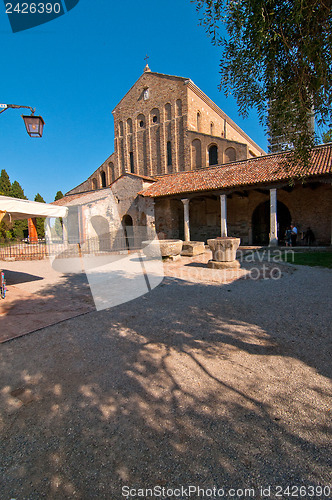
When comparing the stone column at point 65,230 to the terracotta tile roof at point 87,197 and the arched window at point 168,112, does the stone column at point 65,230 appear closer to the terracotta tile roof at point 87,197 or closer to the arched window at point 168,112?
the terracotta tile roof at point 87,197

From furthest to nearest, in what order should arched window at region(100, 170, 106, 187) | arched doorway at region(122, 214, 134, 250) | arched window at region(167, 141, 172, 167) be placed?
arched window at region(100, 170, 106, 187) < arched window at region(167, 141, 172, 167) < arched doorway at region(122, 214, 134, 250)

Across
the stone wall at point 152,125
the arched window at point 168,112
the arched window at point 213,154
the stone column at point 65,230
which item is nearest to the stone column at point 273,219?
the arched window at point 213,154

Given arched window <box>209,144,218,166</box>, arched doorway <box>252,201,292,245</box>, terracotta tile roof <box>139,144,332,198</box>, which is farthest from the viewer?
arched window <box>209,144,218,166</box>

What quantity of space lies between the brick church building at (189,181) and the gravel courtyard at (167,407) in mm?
8266

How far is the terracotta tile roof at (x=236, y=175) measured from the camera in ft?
42.0

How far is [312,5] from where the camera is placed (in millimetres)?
3039

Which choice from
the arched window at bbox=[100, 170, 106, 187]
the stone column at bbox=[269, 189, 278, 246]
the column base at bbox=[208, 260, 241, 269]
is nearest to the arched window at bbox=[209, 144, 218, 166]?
the stone column at bbox=[269, 189, 278, 246]

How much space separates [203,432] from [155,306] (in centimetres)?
329

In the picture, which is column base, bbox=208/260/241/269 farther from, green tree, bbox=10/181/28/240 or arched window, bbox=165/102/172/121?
green tree, bbox=10/181/28/240

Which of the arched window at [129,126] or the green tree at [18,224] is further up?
the arched window at [129,126]

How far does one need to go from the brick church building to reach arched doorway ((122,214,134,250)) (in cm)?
13

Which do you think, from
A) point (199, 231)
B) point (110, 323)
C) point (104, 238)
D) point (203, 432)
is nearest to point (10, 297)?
point (110, 323)

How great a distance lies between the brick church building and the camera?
48.9 ft

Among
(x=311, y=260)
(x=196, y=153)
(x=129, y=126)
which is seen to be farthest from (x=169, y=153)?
(x=311, y=260)
